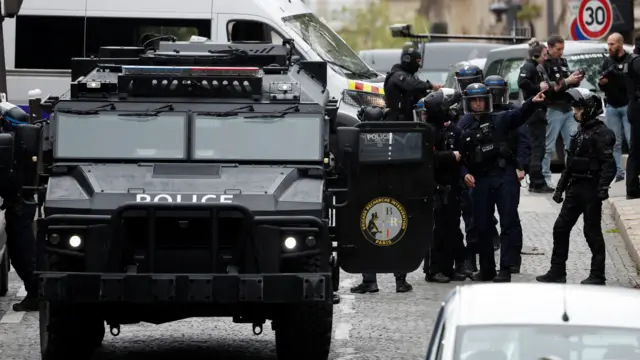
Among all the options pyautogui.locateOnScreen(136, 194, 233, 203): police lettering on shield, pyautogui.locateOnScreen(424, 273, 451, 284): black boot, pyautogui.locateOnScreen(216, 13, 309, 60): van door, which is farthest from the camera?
pyautogui.locateOnScreen(216, 13, 309, 60): van door

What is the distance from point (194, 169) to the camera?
11336mm

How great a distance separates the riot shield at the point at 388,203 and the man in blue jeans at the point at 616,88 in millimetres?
8027

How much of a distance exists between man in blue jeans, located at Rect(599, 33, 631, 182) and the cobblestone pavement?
162 inches

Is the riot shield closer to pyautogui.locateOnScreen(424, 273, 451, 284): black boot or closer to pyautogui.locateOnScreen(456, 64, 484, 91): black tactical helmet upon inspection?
pyautogui.locateOnScreen(424, 273, 451, 284): black boot

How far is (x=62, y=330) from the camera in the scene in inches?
431

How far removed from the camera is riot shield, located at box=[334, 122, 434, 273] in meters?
11.4

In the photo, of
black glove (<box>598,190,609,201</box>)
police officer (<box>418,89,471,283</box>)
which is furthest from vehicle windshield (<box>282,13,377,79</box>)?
black glove (<box>598,190,609,201</box>)

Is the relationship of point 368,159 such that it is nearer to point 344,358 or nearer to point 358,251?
point 358,251

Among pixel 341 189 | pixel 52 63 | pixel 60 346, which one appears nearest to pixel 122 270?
pixel 60 346

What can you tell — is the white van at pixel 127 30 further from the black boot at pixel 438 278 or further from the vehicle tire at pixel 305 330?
the vehicle tire at pixel 305 330

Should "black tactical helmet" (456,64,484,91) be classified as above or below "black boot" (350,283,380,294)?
above

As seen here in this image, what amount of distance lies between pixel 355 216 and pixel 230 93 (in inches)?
49.6

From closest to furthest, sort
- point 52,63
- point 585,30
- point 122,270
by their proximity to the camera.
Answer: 1. point 122,270
2. point 52,63
3. point 585,30

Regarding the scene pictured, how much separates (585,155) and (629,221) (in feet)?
12.2
